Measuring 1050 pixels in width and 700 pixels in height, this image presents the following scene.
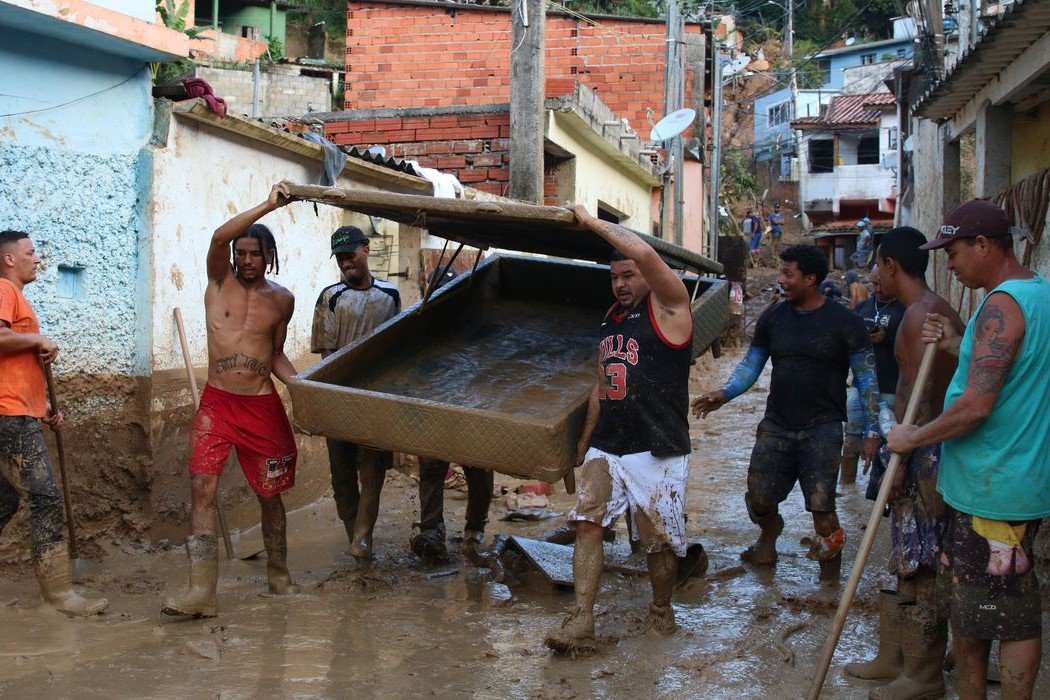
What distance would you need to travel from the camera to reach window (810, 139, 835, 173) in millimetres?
44844

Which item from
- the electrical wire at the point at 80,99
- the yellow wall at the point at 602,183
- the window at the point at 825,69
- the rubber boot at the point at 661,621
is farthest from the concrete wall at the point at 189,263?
the window at the point at 825,69

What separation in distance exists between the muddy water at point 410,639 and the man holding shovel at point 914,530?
7.4 inches

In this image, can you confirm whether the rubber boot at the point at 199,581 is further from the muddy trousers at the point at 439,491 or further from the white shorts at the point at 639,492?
the white shorts at the point at 639,492

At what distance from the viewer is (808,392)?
5.61 m

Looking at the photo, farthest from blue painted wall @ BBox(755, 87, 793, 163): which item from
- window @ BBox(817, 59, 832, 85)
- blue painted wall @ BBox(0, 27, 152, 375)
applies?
blue painted wall @ BBox(0, 27, 152, 375)

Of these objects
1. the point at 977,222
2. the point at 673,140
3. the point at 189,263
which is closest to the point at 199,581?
the point at 189,263

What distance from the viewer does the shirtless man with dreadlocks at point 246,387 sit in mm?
4941

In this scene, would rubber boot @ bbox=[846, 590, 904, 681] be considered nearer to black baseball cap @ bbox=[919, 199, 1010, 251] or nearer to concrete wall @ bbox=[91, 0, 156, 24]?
black baseball cap @ bbox=[919, 199, 1010, 251]

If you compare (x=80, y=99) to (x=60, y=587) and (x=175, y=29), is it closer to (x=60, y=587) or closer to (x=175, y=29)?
(x=175, y=29)

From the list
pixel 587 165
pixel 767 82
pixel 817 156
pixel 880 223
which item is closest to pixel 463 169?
pixel 587 165

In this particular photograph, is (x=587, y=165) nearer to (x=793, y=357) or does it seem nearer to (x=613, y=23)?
(x=613, y=23)

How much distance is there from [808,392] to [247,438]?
9.31 ft

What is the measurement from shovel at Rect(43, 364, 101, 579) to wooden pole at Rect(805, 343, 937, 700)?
11.4 ft

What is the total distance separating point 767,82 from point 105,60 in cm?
4619
